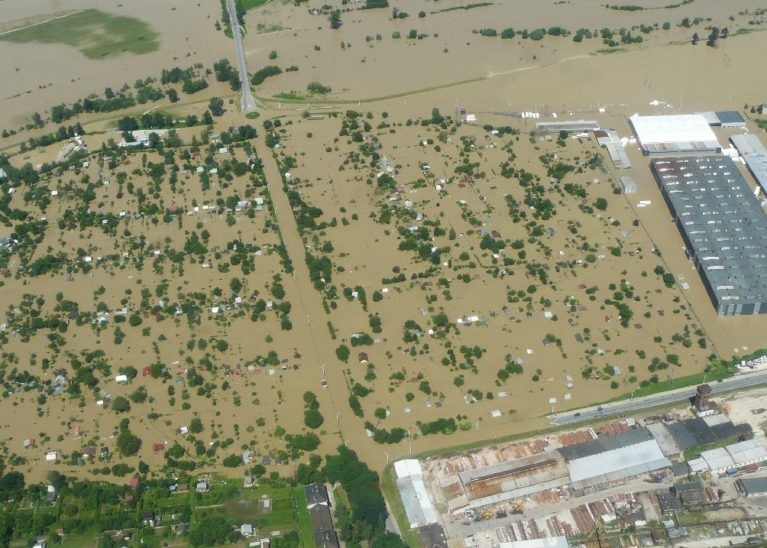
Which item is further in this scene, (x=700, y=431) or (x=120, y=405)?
(x=120, y=405)


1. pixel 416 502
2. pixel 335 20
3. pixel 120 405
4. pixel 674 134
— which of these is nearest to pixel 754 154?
pixel 674 134

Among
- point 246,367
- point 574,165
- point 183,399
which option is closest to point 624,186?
point 574,165

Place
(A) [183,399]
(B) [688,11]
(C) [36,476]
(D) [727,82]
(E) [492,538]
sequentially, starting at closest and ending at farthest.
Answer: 1. (E) [492,538]
2. (C) [36,476]
3. (A) [183,399]
4. (D) [727,82]
5. (B) [688,11]

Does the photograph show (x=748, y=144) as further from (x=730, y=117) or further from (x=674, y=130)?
(x=674, y=130)

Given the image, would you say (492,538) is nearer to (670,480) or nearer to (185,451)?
(670,480)

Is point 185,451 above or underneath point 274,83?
underneath

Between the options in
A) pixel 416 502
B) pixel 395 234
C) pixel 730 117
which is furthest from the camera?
pixel 730 117
